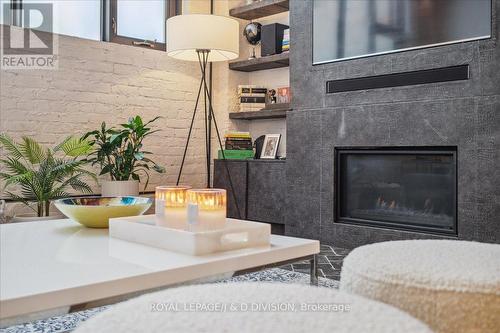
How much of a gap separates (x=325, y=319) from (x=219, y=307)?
16cm

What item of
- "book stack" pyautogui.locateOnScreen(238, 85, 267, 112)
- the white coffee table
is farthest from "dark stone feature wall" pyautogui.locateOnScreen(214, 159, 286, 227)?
the white coffee table

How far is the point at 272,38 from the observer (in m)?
4.52

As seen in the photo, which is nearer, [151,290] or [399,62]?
[151,290]

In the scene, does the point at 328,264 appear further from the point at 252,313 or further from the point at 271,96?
the point at 252,313

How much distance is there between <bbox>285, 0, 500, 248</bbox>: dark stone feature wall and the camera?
298 centimetres

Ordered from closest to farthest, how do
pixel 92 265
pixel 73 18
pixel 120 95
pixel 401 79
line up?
pixel 92 265 < pixel 401 79 < pixel 73 18 < pixel 120 95

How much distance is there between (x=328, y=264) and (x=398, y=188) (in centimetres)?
75

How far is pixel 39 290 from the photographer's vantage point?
97 cm

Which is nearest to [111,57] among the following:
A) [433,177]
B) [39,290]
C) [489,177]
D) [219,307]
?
[433,177]

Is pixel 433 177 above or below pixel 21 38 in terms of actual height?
below

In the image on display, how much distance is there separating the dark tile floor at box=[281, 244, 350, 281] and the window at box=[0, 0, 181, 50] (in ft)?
8.12

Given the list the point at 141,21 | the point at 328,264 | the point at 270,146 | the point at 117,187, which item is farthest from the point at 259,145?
the point at 328,264

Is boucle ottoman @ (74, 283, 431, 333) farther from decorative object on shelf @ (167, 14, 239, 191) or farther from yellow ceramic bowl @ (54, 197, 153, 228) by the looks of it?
decorative object on shelf @ (167, 14, 239, 191)

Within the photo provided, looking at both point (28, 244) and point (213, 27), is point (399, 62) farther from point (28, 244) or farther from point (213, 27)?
point (28, 244)
